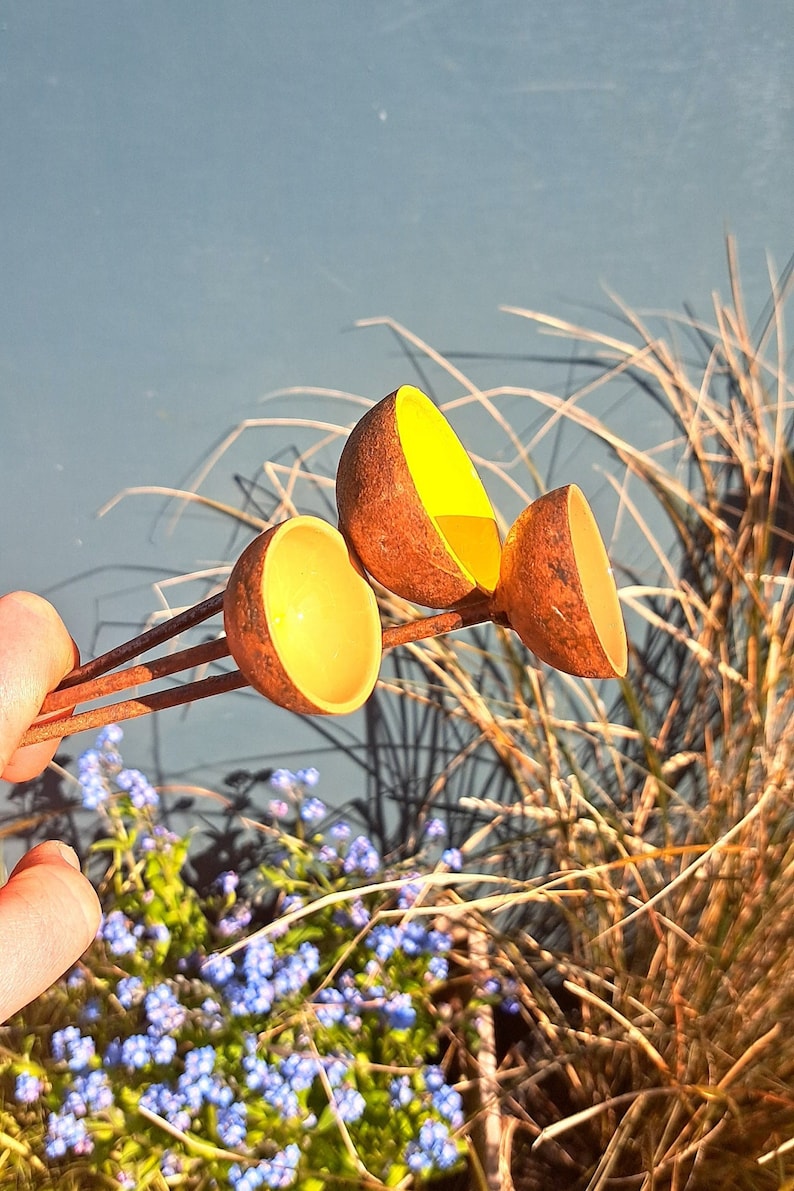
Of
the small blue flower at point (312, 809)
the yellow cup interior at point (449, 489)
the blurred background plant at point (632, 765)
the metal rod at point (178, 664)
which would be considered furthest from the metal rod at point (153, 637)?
the small blue flower at point (312, 809)

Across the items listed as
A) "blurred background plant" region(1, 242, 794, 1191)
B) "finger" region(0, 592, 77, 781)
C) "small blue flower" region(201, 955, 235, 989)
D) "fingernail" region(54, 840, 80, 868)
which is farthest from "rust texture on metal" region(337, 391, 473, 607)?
"small blue flower" region(201, 955, 235, 989)

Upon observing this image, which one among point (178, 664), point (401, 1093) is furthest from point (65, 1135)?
point (178, 664)

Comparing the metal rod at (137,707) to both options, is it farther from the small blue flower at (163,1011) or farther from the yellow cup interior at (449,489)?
the small blue flower at (163,1011)

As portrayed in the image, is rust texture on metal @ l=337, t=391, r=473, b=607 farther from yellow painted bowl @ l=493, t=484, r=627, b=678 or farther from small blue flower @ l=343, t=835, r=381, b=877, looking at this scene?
small blue flower @ l=343, t=835, r=381, b=877

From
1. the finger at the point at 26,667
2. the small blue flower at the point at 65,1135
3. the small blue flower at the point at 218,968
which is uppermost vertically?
the finger at the point at 26,667

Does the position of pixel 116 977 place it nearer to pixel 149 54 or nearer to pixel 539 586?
pixel 539 586

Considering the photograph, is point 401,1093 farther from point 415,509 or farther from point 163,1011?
point 415,509

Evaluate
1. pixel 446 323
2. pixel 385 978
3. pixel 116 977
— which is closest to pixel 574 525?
pixel 446 323
